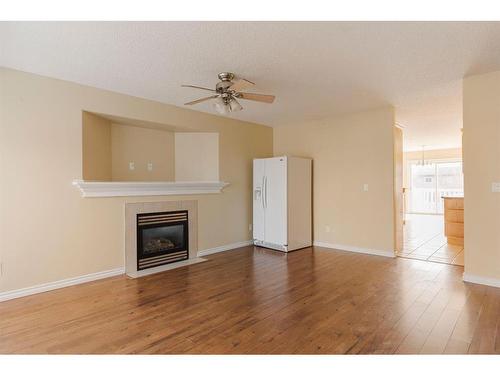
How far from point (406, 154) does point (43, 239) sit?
11.6m

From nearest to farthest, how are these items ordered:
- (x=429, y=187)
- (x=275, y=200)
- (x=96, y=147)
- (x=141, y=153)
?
(x=96, y=147), (x=141, y=153), (x=275, y=200), (x=429, y=187)

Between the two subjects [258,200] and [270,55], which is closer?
[270,55]

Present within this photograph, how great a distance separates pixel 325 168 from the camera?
5324mm

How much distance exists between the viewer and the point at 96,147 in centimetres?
382

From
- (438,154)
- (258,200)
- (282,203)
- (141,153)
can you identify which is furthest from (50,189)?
(438,154)

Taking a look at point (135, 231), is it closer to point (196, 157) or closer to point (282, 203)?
point (196, 157)

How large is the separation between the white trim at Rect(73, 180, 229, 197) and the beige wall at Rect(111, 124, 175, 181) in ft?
1.87

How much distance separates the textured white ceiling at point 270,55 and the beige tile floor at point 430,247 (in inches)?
94.6

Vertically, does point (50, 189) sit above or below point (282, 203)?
above

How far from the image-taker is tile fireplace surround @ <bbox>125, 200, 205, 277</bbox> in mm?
3865

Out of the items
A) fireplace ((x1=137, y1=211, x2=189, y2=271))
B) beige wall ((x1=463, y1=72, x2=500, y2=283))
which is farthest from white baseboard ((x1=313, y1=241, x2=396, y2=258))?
fireplace ((x1=137, y1=211, x2=189, y2=271))

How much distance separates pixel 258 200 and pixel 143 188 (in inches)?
84.0
